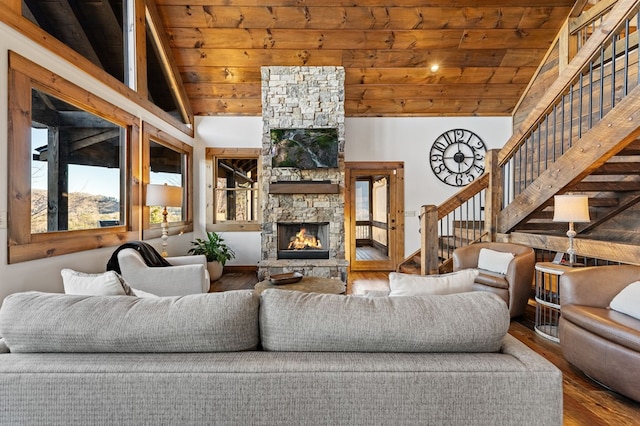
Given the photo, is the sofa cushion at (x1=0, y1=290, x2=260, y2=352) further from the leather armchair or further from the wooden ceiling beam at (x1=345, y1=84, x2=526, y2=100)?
the wooden ceiling beam at (x1=345, y1=84, x2=526, y2=100)

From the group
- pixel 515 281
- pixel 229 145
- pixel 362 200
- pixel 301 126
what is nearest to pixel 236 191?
pixel 229 145

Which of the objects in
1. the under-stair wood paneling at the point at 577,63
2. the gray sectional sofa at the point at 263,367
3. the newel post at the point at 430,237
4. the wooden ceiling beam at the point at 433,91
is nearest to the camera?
the gray sectional sofa at the point at 263,367

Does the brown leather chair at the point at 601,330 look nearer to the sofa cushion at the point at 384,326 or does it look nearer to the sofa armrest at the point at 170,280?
the sofa cushion at the point at 384,326

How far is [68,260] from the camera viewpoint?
3.11m

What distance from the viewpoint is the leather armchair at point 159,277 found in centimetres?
320

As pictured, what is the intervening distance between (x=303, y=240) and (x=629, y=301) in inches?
165

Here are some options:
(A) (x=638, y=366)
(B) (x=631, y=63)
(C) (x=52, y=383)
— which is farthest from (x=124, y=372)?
(B) (x=631, y=63)

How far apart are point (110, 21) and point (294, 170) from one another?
3.06 metres

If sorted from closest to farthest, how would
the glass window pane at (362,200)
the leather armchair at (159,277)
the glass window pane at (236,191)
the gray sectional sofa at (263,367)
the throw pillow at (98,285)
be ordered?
the gray sectional sofa at (263,367) < the throw pillow at (98,285) < the leather armchair at (159,277) < the glass window pane at (236,191) < the glass window pane at (362,200)

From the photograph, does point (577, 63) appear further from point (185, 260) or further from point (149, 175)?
point (149, 175)

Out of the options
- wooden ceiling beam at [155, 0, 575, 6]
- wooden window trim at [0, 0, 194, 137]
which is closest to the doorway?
wooden ceiling beam at [155, 0, 575, 6]

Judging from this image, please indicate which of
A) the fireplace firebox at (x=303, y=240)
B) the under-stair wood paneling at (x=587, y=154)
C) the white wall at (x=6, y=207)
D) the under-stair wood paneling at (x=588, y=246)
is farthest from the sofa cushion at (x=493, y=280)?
the white wall at (x=6, y=207)

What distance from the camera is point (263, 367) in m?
1.11

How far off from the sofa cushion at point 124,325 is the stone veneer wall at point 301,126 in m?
4.08
